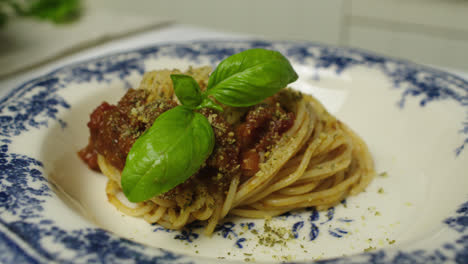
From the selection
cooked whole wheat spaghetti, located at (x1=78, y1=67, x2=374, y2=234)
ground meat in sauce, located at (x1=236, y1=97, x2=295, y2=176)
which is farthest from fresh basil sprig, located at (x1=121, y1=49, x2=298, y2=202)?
cooked whole wheat spaghetti, located at (x1=78, y1=67, x2=374, y2=234)

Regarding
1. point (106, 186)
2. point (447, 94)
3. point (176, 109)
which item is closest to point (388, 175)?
point (447, 94)

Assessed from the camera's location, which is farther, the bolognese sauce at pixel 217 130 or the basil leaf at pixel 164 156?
the bolognese sauce at pixel 217 130

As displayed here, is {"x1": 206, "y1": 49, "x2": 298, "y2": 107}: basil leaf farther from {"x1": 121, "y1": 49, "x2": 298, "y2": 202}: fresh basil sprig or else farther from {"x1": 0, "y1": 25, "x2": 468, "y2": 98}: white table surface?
{"x1": 0, "y1": 25, "x2": 468, "y2": 98}: white table surface

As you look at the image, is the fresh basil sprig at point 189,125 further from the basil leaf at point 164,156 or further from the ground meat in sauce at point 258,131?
the ground meat in sauce at point 258,131

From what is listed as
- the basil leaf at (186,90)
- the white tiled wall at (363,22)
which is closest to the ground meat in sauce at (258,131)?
the basil leaf at (186,90)

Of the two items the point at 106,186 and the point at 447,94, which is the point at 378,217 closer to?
the point at 447,94
